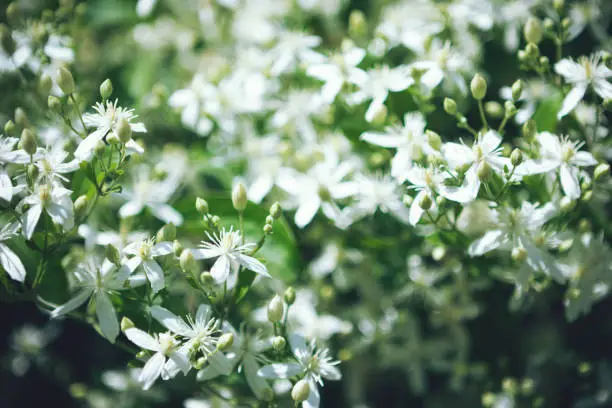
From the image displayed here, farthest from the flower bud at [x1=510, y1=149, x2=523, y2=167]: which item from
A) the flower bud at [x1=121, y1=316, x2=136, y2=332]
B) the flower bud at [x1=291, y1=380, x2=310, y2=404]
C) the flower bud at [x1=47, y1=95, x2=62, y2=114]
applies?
the flower bud at [x1=47, y1=95, x2=62, y2=114]

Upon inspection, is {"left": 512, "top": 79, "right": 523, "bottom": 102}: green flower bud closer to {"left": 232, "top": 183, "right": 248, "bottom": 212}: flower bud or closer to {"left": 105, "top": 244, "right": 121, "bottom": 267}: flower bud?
{"left": 232, "top": 183, "right": 248, "bottom": 212}: flower bud

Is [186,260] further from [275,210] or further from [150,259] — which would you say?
[275,210]

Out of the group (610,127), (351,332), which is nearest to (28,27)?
(351,332)

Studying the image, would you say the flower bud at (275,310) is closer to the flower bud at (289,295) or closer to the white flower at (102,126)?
the flower bud at (289,295)

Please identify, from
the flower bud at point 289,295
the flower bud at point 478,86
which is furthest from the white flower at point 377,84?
the flower bud at point 289,295

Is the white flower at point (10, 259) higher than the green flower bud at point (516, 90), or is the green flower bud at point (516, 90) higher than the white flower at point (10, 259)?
the green flower bud at point (516, 90)

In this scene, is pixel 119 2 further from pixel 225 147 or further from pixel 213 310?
pixel 213 310

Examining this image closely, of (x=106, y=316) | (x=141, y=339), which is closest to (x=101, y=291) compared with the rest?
(x=106, y=316)
